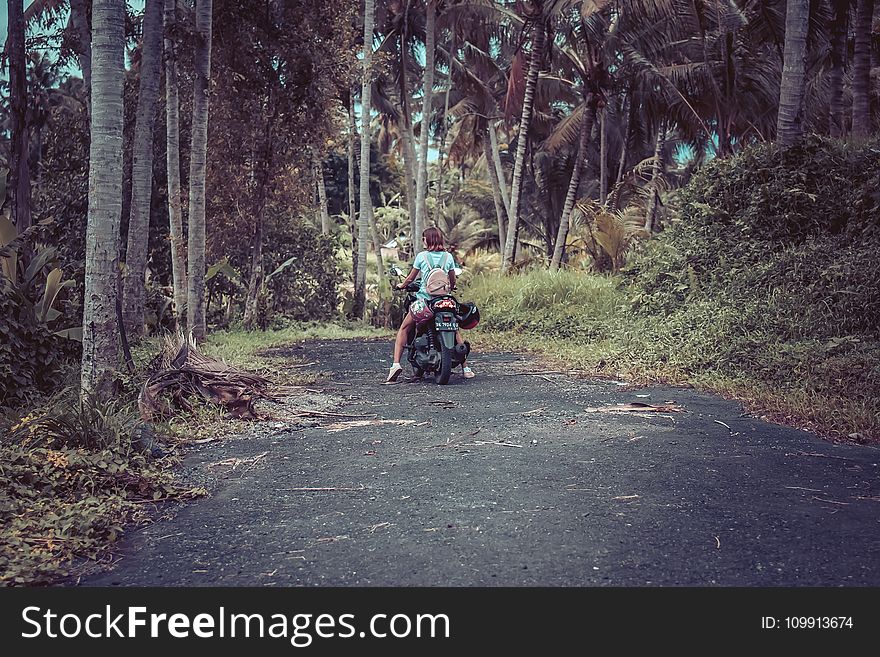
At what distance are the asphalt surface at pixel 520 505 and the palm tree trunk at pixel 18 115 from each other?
522 cm

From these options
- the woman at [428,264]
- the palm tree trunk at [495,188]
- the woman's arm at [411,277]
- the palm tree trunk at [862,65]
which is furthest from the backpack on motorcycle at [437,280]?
the palm tree trunk at [495,188]

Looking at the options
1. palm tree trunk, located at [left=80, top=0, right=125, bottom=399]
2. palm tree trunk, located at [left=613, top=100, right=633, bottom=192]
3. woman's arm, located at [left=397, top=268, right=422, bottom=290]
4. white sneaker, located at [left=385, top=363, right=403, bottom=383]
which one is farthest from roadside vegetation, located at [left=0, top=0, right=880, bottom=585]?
woman's arm, located at [left=397, top=268, right=422, bottom=290]

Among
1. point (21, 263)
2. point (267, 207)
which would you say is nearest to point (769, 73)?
point (267, 207)

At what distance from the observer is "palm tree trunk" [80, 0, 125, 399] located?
6809mm

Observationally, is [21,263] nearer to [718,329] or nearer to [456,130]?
[718,329]

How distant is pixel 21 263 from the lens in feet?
31.1

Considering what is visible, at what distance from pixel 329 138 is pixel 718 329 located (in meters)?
9.58

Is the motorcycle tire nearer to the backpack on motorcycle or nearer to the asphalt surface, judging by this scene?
the backpack on motorcycle

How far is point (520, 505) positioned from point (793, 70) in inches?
436

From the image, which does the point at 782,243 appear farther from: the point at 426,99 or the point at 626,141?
the point at 626,141

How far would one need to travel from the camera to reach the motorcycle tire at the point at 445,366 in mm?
9570

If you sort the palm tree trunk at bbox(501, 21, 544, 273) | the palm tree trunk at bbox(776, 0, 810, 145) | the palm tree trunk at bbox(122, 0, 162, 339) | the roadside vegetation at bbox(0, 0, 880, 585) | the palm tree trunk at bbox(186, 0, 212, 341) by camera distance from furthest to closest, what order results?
1. the palm tree trunk at bbox(501, 21, 544, 273)
2. the palm tree trunk at bbox(776, 0, 810, 145)
3. the palm tree trunk at bbox(186, 0, 212, 341)
4. the palm tree trunk at bbox(122, 0, 162, 339)
5. the roadside vegetation at bbox(0, 0, 880, 585)

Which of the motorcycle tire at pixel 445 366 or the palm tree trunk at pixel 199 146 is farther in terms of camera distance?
the palm tree trunk at pixel 199 146

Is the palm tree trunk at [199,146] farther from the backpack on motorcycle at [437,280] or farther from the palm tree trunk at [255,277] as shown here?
the palm tree trunk at [255,277]
